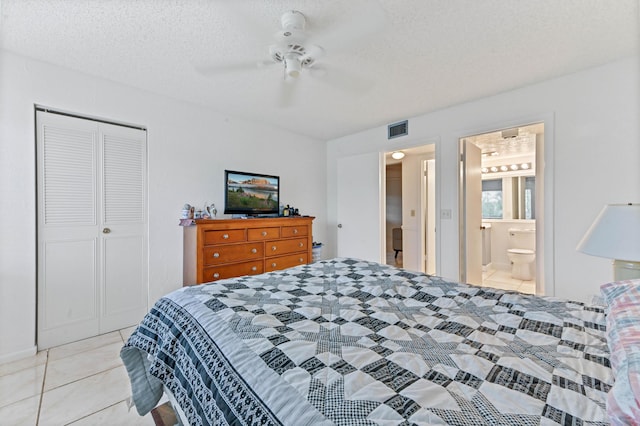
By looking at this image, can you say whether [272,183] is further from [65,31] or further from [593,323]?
[593,323]

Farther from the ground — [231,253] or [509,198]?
[509,198]

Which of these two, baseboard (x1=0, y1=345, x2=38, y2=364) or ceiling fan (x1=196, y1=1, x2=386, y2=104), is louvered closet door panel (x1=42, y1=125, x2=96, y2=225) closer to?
baseboard (x1=0, y1=345, x2=38, y2=364)

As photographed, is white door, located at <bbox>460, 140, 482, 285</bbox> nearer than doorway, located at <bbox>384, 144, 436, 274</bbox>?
Yes

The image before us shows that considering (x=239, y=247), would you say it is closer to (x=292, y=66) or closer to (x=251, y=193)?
(x=251, y=193)

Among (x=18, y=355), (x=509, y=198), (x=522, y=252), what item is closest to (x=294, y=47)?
(x=18, y=355)

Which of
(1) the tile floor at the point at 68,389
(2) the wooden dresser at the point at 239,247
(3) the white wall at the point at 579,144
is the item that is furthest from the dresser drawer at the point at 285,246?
(3) the white wall at the point at 579,144

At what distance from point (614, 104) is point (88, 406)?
4.47 metres

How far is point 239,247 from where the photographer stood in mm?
3055

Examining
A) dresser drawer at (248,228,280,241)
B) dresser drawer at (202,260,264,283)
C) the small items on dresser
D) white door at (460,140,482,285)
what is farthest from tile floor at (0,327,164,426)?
white door at (460,140,482,285)

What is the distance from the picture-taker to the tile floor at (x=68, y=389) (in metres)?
1.56

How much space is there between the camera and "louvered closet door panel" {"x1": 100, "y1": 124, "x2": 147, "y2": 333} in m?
2.62

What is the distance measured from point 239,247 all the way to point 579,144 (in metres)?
3.46

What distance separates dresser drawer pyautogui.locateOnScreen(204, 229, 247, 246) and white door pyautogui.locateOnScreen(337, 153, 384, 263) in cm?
187

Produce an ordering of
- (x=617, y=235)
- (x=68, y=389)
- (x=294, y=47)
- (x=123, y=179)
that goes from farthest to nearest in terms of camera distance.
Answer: (x=123, y=179) → (x=294, y=47) → (x=68, y=389) → (x=617, y=235)
